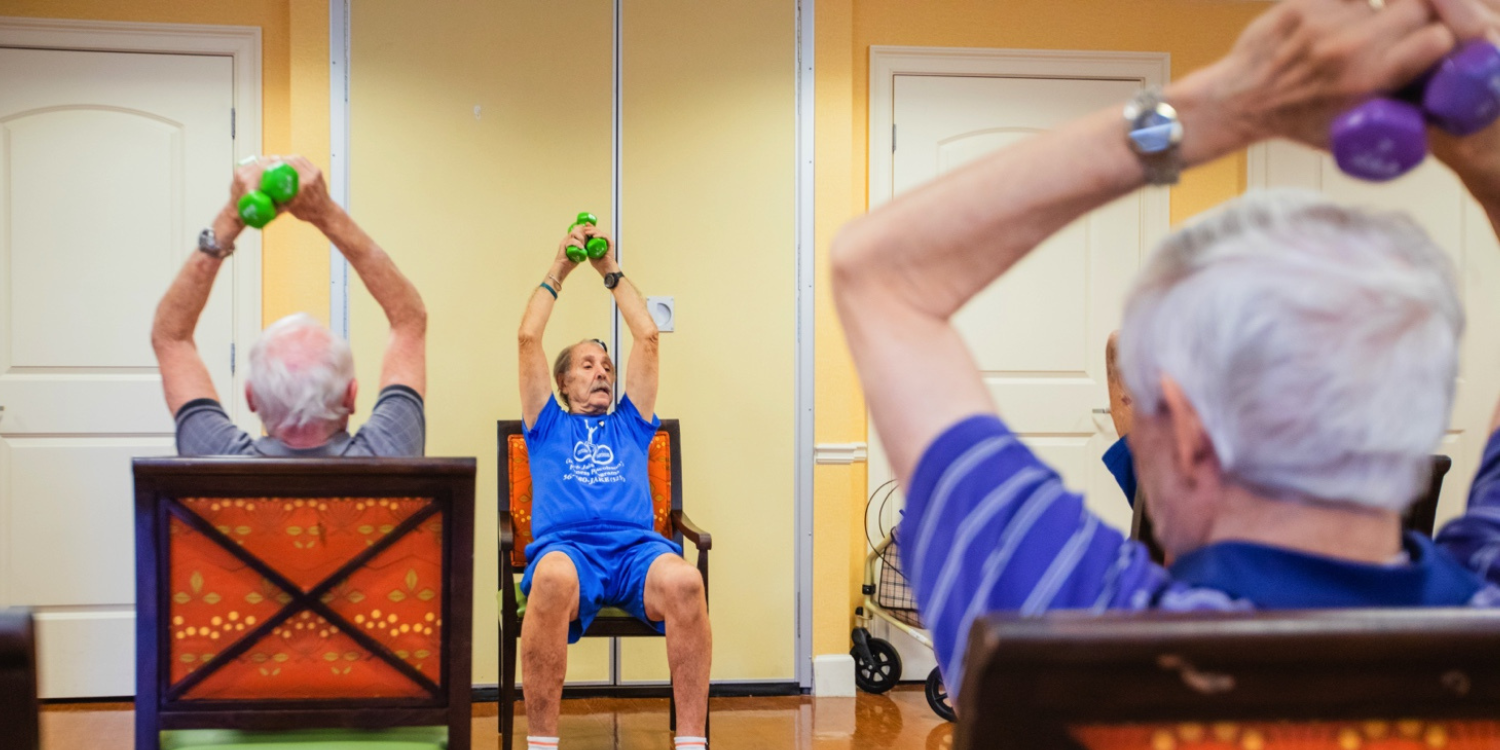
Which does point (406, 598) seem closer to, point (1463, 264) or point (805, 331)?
point (805, 331)

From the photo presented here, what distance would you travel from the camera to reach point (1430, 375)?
55 cm

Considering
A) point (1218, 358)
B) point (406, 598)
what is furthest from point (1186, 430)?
point (406, 598)

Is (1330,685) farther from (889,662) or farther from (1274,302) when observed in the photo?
(889,662)

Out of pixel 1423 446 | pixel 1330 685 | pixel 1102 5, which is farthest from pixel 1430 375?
pixel 1102 5

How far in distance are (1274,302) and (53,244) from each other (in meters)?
4.32

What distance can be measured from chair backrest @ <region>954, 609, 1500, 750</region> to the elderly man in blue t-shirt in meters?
2.64

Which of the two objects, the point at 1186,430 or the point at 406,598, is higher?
the point at 1186,430

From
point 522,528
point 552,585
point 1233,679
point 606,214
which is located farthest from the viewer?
point 606,214

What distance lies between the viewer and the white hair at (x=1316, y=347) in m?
0.54

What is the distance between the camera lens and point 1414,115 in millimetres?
547

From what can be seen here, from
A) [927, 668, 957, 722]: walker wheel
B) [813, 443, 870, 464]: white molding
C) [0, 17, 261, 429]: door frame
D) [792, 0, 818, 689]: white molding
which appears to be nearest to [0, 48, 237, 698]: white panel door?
[0, 17, 261, 429]: door frame

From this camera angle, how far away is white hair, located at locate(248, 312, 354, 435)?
1859 millimetres

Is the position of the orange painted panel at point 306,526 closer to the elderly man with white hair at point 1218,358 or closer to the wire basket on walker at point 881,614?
the elderly man with white hair at point 1218,358

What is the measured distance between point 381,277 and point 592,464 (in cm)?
158
